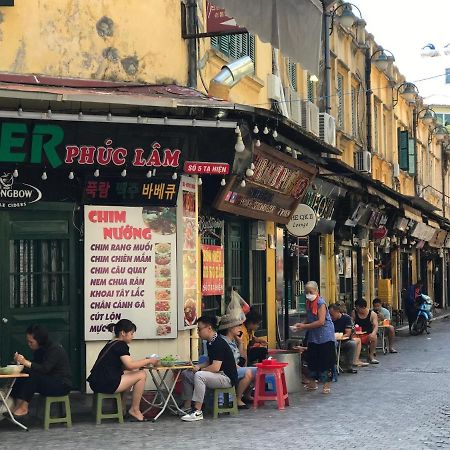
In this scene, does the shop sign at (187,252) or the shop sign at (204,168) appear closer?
the shop sign at (204,168)

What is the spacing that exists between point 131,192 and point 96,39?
7.09 ft

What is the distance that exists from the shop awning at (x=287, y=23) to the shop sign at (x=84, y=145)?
3.63 m

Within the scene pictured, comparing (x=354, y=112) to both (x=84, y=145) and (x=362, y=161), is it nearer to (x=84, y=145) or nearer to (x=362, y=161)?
(x=362, y=161)

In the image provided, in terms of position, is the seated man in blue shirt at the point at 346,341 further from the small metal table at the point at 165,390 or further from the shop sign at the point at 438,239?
the shop sign at the point at 438,239

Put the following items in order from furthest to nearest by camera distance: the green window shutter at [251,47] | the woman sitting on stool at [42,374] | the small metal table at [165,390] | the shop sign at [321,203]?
the shop sign at [321,203], the green window shutter at [251,47], the small metal table at [165,390], the woman sitting on stool at [42,374]

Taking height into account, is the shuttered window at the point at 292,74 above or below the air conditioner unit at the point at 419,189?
above

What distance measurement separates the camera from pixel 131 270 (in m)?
13.7

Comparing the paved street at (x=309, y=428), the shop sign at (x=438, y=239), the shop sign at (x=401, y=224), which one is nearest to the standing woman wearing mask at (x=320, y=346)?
the paved street at (x=309, y=428)

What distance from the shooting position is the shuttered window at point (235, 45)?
16469 millimetres

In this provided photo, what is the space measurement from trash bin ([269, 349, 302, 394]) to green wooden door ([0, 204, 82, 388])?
288 centimetres

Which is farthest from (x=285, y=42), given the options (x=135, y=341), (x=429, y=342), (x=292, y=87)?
(x=429, y=342)

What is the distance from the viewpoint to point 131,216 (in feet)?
45.0

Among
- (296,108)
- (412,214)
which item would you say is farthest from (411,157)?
(296,108)

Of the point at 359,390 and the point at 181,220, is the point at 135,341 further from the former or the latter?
the point at 359,390
